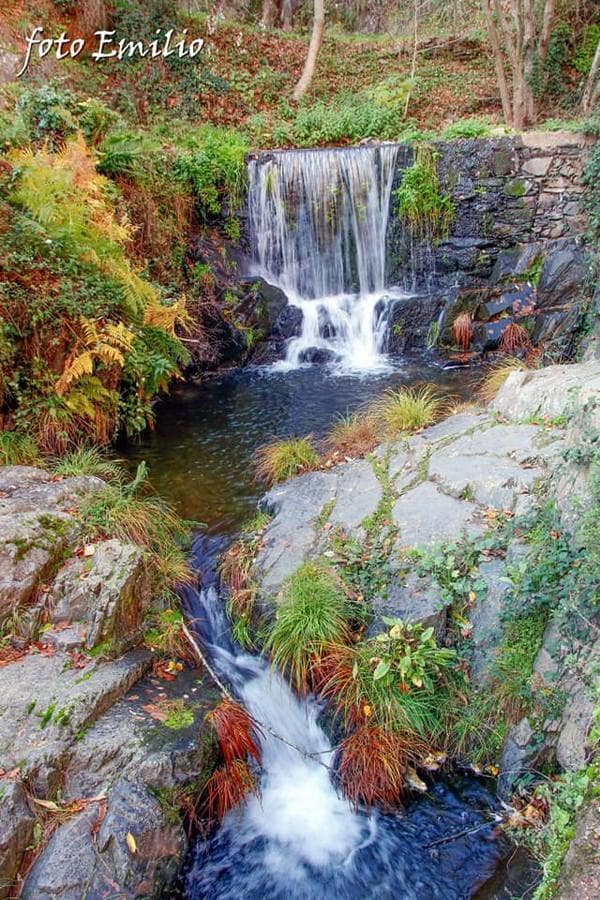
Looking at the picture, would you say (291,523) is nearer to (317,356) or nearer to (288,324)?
(317,356)

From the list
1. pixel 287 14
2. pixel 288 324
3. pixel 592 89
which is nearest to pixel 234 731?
pixel 288 324

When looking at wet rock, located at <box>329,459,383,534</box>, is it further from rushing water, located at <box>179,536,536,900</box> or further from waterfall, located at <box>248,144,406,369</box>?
waterfall, located at <box>248,144,406,369</box>

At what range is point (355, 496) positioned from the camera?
5.16 meters

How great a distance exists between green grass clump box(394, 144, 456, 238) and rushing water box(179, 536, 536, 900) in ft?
30.0

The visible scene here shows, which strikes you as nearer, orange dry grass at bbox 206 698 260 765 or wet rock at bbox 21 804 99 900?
wet rock at bbox 21 804 99 900

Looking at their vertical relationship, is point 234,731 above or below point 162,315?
below

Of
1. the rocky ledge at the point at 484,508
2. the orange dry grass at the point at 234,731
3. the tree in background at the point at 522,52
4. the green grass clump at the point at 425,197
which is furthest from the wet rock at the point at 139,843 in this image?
the tree in background at the point at 522,52

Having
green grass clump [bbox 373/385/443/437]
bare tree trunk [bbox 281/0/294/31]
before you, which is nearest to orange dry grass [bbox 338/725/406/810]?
green grass clump [bbox 373/385/443/437]

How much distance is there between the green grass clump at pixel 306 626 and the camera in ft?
12.6

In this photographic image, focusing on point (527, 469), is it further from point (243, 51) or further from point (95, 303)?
point (243, 51)

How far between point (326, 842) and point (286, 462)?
3.48 m

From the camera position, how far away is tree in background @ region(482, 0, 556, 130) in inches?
466

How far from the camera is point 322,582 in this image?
4.09 m

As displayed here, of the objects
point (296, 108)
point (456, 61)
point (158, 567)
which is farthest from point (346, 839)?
point (456, 61)
